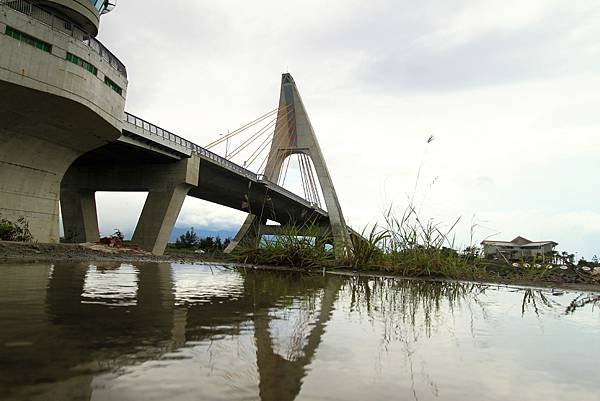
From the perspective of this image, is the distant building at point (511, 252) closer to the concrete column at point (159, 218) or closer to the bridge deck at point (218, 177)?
the bridge deck at point (218, 177)

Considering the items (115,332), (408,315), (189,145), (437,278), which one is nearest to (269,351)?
(115,332)

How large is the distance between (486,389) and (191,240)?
161 ft

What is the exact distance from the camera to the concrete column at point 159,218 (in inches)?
1070

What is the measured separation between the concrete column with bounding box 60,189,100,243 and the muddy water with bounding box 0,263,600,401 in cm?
2896

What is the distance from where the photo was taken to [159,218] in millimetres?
27438

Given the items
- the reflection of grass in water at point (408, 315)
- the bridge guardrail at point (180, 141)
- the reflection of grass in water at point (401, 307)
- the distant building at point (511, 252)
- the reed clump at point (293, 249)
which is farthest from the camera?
the bridge guardrail at point (180, 141)

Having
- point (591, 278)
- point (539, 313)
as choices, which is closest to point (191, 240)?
Result: point (591, 278)

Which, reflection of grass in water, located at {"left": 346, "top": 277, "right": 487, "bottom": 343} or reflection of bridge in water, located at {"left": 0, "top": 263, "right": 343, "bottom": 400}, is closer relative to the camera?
reflection of bridge in water, located at {"left": 0, "top": 263, "right": 343, "bottom": 400}

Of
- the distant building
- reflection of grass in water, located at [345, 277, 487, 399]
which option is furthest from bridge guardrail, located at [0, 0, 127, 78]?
reflection of grass in water, located at [345, 277, 487, 399]

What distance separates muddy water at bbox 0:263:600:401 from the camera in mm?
1346

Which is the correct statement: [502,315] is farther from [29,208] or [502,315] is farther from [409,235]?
[29,208]

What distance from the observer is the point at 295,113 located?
40.3 metres

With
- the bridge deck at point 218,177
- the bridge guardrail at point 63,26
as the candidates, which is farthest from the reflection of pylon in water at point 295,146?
Answer: the bridge guardrail at point 63,26

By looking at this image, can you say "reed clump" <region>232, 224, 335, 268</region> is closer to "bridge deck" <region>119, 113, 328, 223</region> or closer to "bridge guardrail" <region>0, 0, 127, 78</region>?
"bridge deck" <region>119, 113, 328, 223</region>
